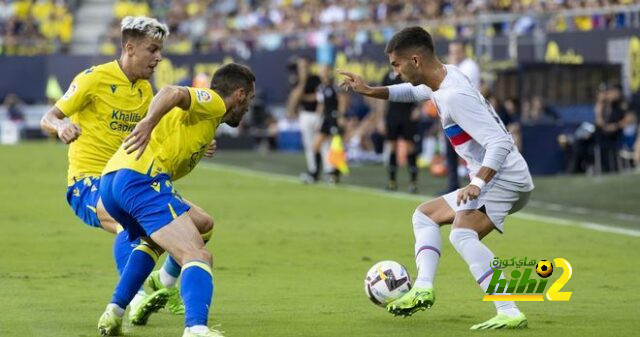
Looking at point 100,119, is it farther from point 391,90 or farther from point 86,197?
point 391,90

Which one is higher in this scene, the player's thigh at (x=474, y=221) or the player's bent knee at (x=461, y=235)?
the player's thigh at (x=474, y=221)

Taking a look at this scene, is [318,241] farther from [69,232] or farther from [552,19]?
[552,19]

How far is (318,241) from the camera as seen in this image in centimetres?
1614

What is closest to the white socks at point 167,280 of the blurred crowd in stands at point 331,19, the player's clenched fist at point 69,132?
the player's clenched fist at point 69,132

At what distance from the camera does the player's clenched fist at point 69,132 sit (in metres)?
9.19

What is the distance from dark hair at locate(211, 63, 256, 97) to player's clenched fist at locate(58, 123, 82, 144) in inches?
43.3

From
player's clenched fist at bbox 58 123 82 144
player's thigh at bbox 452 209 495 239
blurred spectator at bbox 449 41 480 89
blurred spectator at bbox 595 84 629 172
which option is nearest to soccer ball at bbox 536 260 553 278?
player's thigh at bbox 452 209 495 239

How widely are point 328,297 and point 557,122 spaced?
664 inches

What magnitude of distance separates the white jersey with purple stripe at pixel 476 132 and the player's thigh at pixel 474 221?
0.78 feet

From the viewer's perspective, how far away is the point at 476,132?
912 cm

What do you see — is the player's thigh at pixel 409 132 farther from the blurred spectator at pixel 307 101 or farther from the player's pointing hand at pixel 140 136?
the player's pointing hand at pixel 140 136

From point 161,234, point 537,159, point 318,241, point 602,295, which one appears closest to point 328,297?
point 602,295

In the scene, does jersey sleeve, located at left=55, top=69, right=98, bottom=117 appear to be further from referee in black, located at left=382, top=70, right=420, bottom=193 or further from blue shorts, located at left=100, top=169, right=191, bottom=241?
referee in black, located at left=382, top=70, right=420, bottom=193

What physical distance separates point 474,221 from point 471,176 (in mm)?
307
